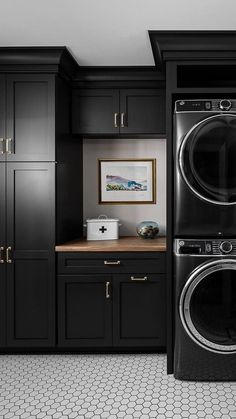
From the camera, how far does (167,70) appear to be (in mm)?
2600

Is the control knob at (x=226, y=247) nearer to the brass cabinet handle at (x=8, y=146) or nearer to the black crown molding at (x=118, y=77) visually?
the black crown molding at (x=118, y=77)

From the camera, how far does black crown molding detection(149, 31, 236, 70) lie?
2.47 m

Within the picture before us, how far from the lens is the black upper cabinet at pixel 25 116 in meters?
2.86

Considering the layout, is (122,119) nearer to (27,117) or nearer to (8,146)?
(27,117)

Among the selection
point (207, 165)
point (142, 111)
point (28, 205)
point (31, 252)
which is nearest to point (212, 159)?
point (207, 165)

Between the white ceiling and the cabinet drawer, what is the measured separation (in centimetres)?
162

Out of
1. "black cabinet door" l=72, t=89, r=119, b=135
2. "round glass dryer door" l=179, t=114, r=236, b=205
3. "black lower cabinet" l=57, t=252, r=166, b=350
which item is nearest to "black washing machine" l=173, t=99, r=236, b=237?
"round glass dryer door" l=179, t=114, r=236, b=205

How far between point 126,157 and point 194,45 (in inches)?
50.7

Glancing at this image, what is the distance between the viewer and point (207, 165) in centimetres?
246

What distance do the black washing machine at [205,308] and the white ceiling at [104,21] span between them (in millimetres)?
1465

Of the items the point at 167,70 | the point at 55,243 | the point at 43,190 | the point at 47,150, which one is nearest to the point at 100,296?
the point at 55,243

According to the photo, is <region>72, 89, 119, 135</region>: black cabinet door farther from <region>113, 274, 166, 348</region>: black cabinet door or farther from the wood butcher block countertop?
<region>113, 274, 166, 348</region>: black cabinet door

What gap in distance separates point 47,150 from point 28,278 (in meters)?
1.05

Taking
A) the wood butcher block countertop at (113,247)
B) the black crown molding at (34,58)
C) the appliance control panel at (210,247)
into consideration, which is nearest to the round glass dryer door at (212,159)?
the appliance control panel at (210,247)
